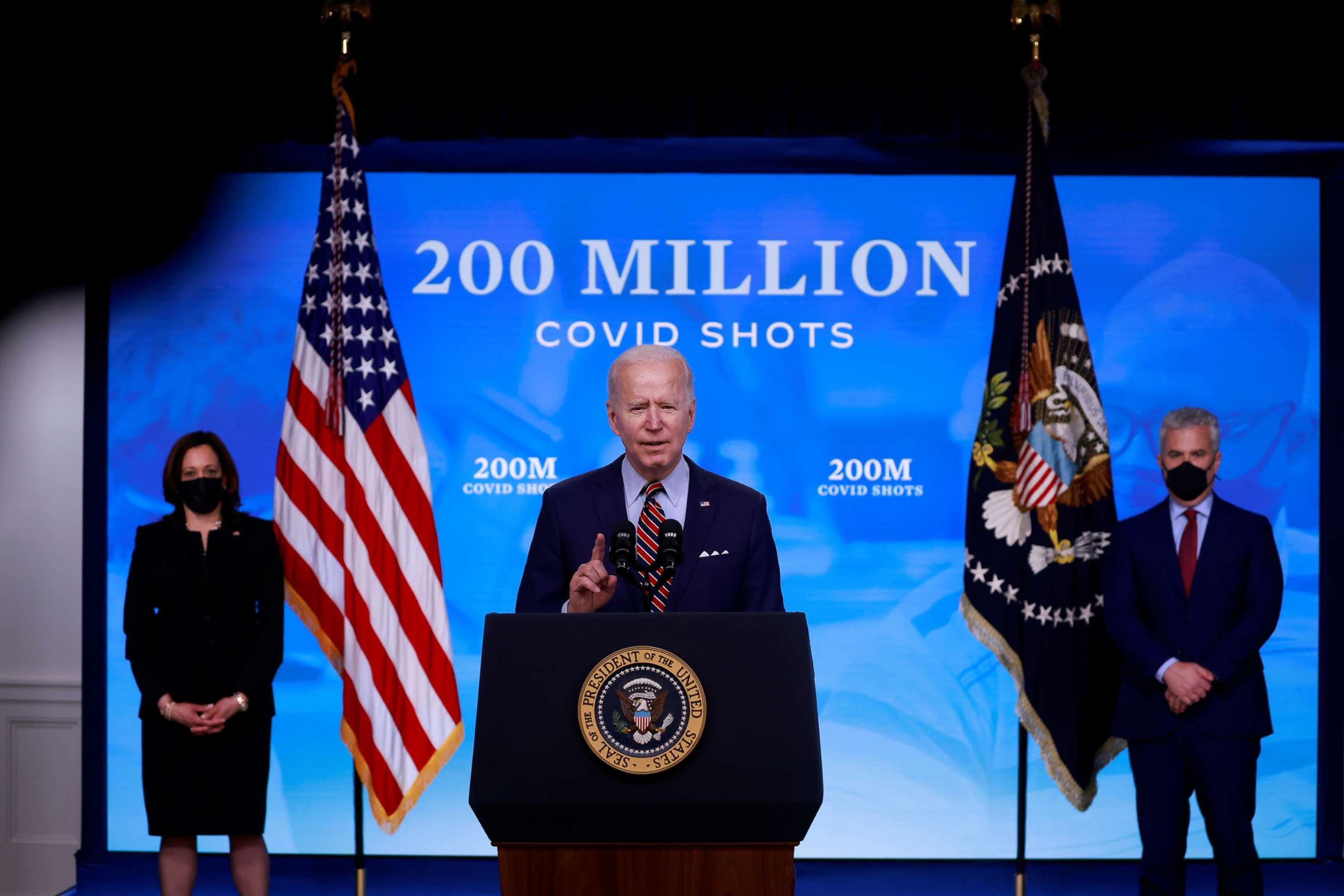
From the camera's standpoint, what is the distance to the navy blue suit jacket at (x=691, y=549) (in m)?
2.18

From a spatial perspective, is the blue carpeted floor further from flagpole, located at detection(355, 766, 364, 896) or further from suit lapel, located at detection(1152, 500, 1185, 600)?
suit lapel, located at detection(1152, 500, 1185, 600)

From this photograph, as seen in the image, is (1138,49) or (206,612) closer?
(206,612)

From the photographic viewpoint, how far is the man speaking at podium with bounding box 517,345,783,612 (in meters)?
2.16

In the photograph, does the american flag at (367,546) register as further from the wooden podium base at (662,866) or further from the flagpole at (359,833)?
the wooden podium base at (662,866)

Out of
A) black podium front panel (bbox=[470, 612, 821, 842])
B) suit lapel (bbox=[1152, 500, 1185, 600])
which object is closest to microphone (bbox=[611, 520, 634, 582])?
black podium front panel (bbox=[470, 612, 821, 842])

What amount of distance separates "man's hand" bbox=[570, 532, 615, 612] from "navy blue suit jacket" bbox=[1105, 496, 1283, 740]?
7.52 ft

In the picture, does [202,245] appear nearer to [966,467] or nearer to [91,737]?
[91,737]

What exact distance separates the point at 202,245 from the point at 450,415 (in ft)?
3.91

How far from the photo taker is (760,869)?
1.60m

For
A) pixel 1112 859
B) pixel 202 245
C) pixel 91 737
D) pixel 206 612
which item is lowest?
pixel 1112 859

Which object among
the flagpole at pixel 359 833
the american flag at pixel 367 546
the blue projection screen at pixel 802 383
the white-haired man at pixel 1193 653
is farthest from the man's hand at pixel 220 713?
the white-haired man at pixel 1193 653

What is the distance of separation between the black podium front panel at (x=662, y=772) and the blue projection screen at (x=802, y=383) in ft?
9.54

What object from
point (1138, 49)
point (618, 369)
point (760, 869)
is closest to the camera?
point (760, 869)

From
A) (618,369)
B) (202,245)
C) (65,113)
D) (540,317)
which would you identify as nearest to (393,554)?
(540,317)
